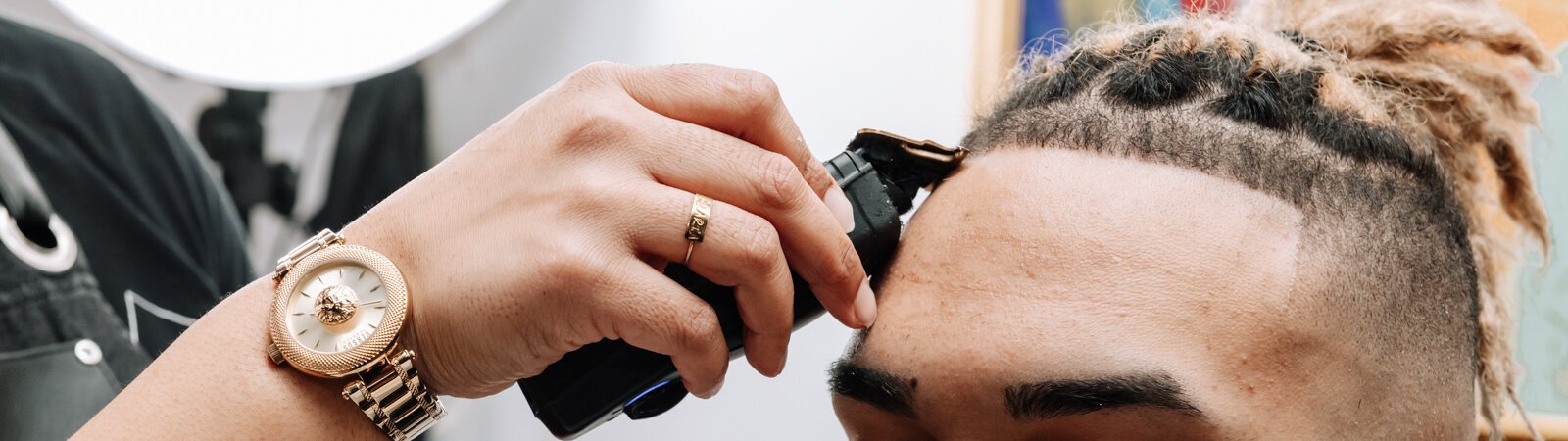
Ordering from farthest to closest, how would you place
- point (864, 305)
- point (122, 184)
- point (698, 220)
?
point (122, 184) → point (864, 305) → point (698, 220)

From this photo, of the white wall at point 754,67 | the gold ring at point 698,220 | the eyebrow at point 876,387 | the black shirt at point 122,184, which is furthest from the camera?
the white wall at point 754,67

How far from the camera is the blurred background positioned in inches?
47.6

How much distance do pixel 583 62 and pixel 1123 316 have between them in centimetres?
87

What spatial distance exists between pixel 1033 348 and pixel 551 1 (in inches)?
34.3

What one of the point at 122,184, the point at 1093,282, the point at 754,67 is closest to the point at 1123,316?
the point at 1093,282

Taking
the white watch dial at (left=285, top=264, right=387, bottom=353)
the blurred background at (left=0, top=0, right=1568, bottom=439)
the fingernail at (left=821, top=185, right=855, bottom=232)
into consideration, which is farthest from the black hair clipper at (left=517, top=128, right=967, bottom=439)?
the blurred background at (left=0, top=0, right=1568, bottom=439)

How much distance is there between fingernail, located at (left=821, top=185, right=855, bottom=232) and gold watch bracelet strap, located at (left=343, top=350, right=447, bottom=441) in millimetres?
284

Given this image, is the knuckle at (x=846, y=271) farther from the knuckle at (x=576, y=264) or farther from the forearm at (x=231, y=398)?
the forearm at (x=231, y=398)

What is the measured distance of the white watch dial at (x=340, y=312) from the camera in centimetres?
63

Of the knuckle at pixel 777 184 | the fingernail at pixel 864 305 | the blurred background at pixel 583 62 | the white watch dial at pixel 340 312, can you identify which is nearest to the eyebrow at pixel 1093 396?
the fingernail at pixel 864 305

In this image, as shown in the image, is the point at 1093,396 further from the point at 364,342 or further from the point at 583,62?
the point at 583,62

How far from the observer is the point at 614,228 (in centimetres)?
59

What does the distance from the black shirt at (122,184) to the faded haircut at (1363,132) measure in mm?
949

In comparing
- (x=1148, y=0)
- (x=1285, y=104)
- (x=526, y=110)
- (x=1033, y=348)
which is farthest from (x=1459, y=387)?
(x=526, y=110)
